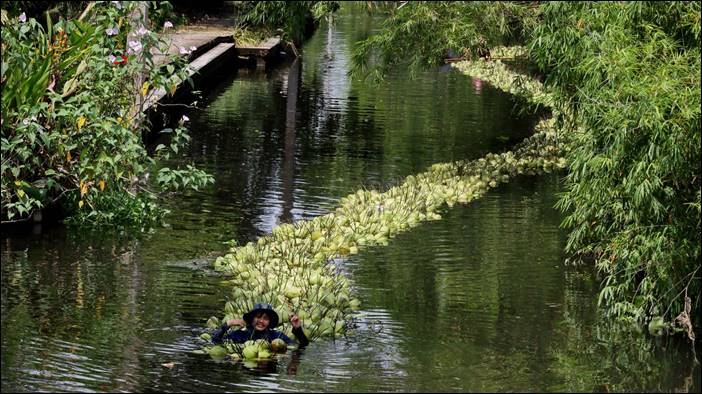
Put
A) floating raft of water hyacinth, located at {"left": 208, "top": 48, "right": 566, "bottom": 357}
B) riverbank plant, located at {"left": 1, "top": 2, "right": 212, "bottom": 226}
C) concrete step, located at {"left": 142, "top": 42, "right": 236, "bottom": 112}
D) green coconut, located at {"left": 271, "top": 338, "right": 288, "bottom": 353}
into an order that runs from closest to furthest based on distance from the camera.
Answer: green coconut, located at {"left": 271, "top": 338, "right": 288, "bottom": 353}
floating raft of water hyacinth, located at {"left": 208, "top": 48, "right": 566, "bottom": 357}
riverbank plant, located at {"left": 1, "top": 2, "right": 212, "bottom": 226}
concrete step, located at {"left": 142, "top": 42, "right": 236, "bottom": 112}

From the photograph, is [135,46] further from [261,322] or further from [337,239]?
[261,322]

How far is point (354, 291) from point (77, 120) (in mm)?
4051

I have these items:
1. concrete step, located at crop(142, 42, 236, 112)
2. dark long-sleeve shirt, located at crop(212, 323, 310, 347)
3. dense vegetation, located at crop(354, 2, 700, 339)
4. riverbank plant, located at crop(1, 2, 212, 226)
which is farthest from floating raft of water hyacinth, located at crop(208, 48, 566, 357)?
concrete step, located at crop(142, 42, 236, 112)

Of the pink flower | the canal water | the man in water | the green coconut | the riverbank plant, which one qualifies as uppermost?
the pink flower

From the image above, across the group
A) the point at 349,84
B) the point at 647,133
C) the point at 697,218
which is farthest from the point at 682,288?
the point at 349,84

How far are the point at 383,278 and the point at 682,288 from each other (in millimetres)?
3438

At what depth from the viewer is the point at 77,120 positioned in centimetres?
1544

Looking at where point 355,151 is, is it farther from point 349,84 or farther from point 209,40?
point 209,40

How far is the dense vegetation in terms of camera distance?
38.9 feet

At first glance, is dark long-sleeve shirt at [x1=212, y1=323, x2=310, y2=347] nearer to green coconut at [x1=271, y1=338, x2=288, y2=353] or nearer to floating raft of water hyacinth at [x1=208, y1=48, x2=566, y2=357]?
green coconut at [x1=271, y1=338, x2=288, y2=353]

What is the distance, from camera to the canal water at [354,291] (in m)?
10.8

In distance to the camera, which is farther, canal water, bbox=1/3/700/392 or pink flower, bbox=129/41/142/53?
pink flower, bbox=129/41/142/53

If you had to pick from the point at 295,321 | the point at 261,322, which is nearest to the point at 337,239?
the point at 295,321

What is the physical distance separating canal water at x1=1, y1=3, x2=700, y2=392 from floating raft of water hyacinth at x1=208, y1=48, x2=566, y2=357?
0.84ft
